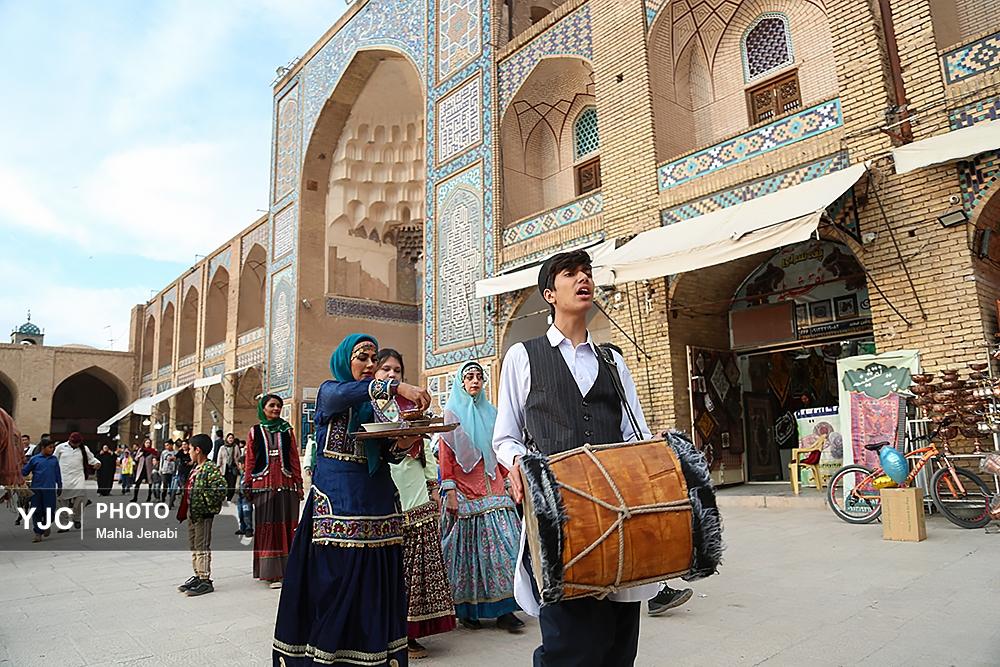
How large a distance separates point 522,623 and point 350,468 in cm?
146

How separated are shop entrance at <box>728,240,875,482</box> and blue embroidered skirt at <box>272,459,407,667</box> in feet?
23.9

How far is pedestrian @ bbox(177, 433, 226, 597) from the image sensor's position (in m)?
4.54

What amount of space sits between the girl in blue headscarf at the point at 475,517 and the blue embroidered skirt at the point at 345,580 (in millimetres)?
1038

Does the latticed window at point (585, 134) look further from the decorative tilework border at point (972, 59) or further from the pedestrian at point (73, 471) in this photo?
the pedestrian at point (73, 471)

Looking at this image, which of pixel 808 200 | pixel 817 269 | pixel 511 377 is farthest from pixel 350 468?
pixel 817 269

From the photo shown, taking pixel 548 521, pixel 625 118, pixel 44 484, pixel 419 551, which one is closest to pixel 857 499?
pixel 419 551

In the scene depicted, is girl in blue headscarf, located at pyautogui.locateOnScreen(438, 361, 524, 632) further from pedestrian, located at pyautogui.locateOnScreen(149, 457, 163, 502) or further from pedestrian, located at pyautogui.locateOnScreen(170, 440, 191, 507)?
pedestrian, located at pyautogui.locateOnScreen(149, 457, 163, 502)

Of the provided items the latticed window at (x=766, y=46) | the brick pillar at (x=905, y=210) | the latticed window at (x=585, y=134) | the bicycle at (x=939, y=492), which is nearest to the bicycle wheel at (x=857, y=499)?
the bicycle at (x=939, y=492)

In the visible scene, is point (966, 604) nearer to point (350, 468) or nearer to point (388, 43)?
point (350, 468)

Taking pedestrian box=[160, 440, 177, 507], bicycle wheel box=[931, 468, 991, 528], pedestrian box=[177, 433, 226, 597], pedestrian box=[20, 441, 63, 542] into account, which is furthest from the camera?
pedestrian box=[160, 440, 177, 507]

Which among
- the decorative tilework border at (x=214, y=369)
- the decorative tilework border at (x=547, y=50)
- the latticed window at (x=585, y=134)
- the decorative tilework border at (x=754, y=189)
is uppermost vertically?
the decorative tilework border at (x=547, y=50)

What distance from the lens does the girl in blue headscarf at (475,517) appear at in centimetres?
340

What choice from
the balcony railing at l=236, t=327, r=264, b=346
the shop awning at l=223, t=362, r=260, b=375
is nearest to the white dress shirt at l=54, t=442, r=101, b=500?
the shop awning at l=223, t=362, r=260, b=375

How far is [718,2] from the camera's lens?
923cm
